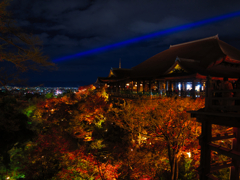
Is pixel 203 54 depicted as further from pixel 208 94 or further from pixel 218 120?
pixel 218 120

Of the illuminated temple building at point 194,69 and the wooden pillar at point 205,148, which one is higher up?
the illuminated temple building at point 194,69

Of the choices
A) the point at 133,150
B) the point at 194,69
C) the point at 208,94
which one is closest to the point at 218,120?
the point at 208,94

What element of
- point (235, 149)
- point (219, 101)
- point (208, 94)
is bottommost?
point (235, 149)

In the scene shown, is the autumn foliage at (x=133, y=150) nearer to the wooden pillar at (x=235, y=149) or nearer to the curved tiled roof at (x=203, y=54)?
the wooden pillar at (x=235, y=149)

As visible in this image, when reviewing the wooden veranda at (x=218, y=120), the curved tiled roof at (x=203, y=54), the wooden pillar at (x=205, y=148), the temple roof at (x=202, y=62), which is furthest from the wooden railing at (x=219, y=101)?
the curved tiled roof at (x=203, y=54)

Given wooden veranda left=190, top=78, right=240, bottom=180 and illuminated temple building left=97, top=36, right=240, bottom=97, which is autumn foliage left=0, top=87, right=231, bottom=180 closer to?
illuminated temple building left=97, top=36, right=240, bottom=97

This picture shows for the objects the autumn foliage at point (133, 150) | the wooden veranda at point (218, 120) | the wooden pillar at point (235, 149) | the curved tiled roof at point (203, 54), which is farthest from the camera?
the curved tiled roof at point (203, 54)

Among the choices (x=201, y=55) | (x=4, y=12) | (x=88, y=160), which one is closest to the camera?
Result: (x=4, y=12)

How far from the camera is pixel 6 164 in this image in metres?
15.4

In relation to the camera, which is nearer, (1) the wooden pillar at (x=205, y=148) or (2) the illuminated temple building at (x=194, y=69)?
(1) the wooden pillar at (x=205, y=148)

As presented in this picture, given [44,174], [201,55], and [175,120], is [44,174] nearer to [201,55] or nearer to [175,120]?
[175,120]

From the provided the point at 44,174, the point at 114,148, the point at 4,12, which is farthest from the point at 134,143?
the point at 4,12

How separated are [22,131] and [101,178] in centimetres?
839

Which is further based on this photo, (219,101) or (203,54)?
(203,54)
